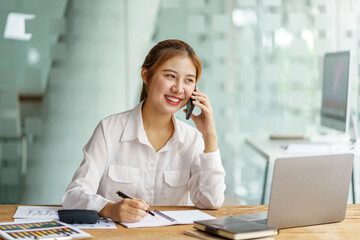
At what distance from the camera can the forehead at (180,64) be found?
2225 mm

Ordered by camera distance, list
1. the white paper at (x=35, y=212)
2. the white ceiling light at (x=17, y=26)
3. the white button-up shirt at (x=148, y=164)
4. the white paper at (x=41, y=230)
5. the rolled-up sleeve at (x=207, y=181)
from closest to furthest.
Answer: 1. the white paper at (x=41, y=230)
2. the white paper at (x=35, y=212)
3. the rolled-up sleeve at (x=207, y=181)
4. the white button-up shirt at (x=148, y=164)
5. the white ceiling light at (x=17, y=26)

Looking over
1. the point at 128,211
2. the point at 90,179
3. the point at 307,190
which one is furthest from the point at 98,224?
the point at 307,190

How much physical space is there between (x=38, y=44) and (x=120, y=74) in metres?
0.70

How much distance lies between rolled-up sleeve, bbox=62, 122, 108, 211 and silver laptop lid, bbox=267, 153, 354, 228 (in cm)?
59

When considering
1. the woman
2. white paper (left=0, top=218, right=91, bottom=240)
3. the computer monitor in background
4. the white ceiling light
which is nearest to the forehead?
the woman

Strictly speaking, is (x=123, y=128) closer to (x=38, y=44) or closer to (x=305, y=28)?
(x=38, y=44)

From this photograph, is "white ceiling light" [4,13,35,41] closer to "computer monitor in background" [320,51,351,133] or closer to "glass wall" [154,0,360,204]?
"glass wall" [154,0,360,204]

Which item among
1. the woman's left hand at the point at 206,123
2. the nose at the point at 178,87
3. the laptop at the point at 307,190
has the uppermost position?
the nose at the point at 178,87

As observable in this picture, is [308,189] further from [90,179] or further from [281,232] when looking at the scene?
[90,179]

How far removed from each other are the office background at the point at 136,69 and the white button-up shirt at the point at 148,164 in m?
2.38

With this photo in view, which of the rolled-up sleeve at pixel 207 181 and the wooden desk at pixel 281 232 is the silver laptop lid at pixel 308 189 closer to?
the wooden desk at pixel 281 232

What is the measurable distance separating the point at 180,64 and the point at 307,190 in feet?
2.65

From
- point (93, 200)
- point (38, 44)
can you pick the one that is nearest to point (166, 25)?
point (38, 44)

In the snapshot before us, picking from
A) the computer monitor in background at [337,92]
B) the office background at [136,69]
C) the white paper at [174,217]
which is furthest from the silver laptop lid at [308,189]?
the office background at [136,69]
